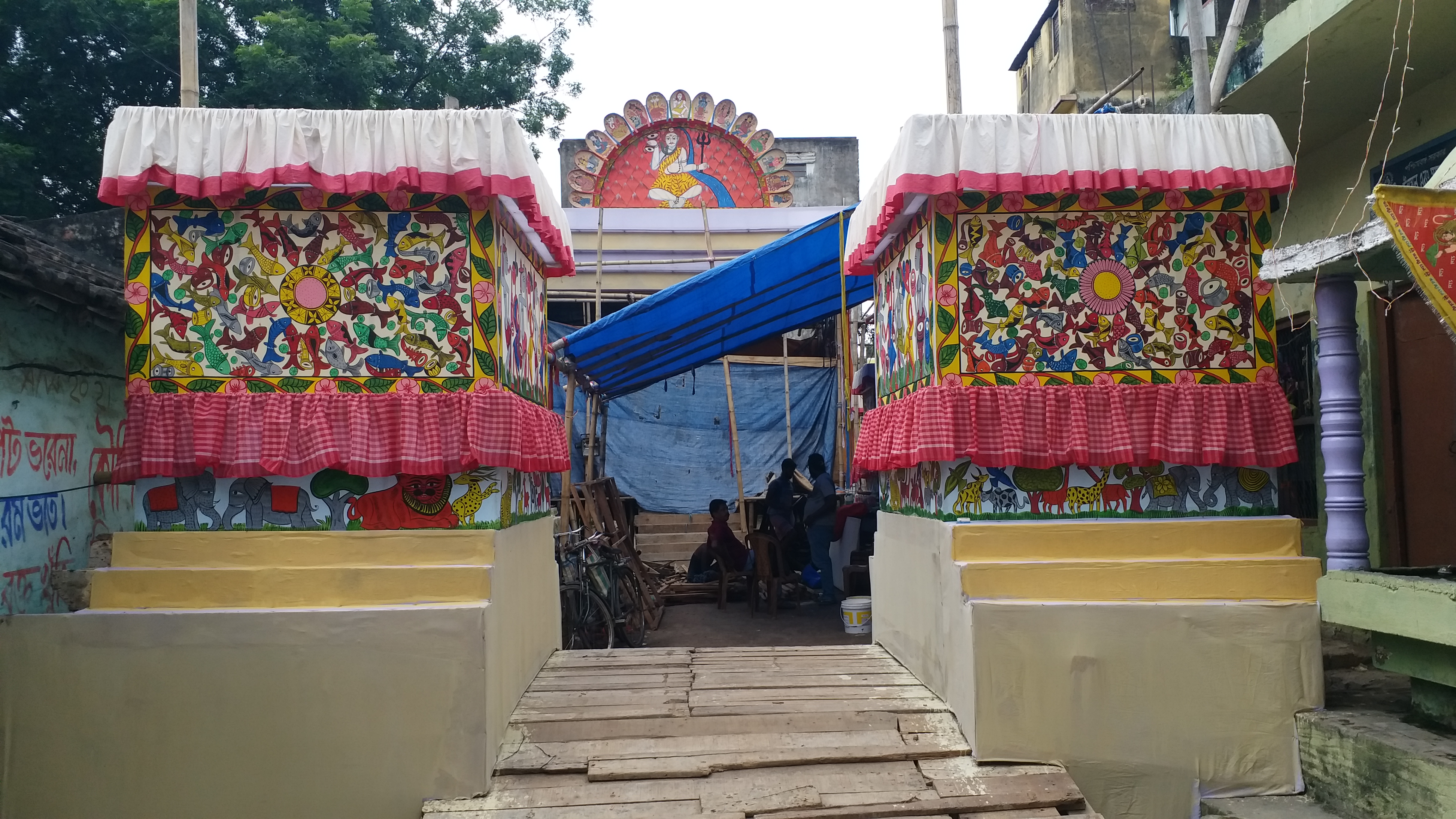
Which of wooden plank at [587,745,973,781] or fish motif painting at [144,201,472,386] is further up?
fish motif painting at [144,201,472,386]

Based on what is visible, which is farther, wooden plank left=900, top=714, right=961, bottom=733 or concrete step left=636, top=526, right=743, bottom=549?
concrete step left=636, top=526, right=743, bottom=549

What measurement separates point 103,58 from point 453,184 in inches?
417

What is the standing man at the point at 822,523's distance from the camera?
9.71m

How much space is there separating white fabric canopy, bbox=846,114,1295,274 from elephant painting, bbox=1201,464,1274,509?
139 cm

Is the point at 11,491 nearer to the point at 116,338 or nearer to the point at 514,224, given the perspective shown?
the point at 116,338

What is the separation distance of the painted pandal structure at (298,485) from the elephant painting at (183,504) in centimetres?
1

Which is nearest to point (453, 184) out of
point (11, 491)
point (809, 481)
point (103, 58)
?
point (11, 491)

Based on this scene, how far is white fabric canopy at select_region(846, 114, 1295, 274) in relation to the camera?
4.59m

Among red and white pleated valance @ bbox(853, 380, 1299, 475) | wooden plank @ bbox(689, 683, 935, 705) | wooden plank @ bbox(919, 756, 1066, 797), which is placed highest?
red and white pleated valance @ bbox(853, 380, 1299, 475)

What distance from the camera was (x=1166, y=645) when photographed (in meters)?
4.44

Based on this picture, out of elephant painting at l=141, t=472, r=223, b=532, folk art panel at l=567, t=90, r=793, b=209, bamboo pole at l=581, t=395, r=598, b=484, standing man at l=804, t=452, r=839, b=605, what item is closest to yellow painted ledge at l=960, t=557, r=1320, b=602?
elephant painting at l=141, t=472, r=223, b=532

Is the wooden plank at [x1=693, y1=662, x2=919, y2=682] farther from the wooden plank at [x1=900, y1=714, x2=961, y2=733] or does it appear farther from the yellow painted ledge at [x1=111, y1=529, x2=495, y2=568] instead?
the yellow painted ledge at [x1=111, y1=529, x2=495, y2=568]

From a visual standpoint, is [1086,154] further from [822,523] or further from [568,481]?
[822,523]

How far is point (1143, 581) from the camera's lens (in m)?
4.55
